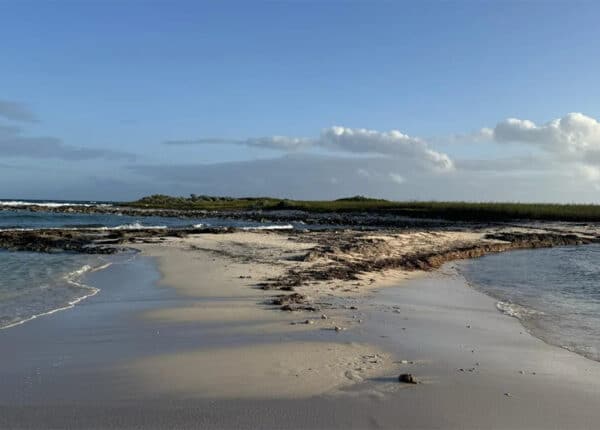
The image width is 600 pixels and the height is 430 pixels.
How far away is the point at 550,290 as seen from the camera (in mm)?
15023

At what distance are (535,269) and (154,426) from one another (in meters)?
17.8

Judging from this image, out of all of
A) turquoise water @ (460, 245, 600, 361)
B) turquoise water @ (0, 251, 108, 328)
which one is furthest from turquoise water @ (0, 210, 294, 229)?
turquoise water @ (460, 245, 600, 361)

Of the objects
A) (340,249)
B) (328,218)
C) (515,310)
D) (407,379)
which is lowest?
(515,310)

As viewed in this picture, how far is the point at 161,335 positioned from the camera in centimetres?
888

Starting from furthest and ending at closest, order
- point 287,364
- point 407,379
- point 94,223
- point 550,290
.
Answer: point 94,223, point 550,290, point 287,364, point 407,379

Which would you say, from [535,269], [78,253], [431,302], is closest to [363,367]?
[431,302]

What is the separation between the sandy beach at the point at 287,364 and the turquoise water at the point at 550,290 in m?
0.57

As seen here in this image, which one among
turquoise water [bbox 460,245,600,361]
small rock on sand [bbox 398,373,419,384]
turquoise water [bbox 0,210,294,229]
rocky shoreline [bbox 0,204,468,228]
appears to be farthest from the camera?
rocky shoreline [bbox 0,204,468,228]

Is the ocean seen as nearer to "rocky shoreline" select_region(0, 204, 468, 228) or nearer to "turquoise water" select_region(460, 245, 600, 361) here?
"turquoise water" select_region(460, 245, 600, 361)

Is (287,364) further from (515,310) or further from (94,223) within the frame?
(94,223)

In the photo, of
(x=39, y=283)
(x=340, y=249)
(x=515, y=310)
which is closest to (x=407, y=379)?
(x=515, y=310)

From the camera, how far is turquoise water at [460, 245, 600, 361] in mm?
9836

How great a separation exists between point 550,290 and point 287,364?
10562 mm

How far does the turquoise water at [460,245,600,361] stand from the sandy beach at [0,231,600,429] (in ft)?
1.86
